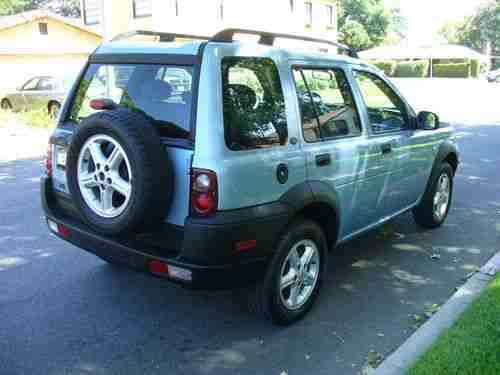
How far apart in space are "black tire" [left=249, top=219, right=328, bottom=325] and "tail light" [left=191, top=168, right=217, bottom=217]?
643 millimetres

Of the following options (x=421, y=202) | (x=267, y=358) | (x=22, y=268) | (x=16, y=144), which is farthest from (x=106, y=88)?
(x=16, y=144)

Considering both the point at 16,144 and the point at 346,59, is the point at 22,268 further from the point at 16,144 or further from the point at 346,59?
the point at 16,144

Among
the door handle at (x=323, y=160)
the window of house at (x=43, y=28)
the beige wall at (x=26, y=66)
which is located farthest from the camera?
the window of house at (x=43, y=28)

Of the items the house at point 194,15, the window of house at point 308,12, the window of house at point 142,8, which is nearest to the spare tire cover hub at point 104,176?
the house at point 194,15

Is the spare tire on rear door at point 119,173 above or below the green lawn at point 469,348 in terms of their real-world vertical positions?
above

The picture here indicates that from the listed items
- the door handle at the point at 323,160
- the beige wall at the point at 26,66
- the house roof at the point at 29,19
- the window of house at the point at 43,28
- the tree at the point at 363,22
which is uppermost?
the tree at the point at 363,22

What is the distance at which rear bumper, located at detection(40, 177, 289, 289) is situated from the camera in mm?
3412

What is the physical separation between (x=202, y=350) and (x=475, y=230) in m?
3.98

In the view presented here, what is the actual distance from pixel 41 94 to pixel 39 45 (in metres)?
9.02

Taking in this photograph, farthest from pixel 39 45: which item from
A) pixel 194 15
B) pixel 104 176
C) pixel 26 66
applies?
pixel 104 176

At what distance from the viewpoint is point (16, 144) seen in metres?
13.1

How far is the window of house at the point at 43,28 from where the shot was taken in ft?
83.6

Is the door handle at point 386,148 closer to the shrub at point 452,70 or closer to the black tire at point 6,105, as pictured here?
the black tire at point 6,105

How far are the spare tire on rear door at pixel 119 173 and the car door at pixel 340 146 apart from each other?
3.64ft
